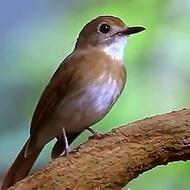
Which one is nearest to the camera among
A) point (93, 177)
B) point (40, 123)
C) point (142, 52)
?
point (93, 177)

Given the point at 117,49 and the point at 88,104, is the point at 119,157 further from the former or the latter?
the point at 117,49

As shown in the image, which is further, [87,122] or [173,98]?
[173,98]

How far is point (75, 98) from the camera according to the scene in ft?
4.17

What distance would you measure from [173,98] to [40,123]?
450mm

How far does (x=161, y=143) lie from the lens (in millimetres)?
1062

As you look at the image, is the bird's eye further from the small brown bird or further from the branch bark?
the branch bark

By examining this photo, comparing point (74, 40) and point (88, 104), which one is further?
point (74, 40)

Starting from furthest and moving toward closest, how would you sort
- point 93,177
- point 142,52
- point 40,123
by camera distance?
point 142,52 → point 40,123 → point 93,177

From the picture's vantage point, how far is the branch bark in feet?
3.40

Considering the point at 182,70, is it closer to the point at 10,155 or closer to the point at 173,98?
the point at 173,98

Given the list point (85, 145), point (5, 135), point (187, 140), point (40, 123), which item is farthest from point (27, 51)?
point (187, 140)

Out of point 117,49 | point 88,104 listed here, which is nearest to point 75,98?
point 88,104

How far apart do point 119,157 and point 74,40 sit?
25.1 inches

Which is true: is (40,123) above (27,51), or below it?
below
